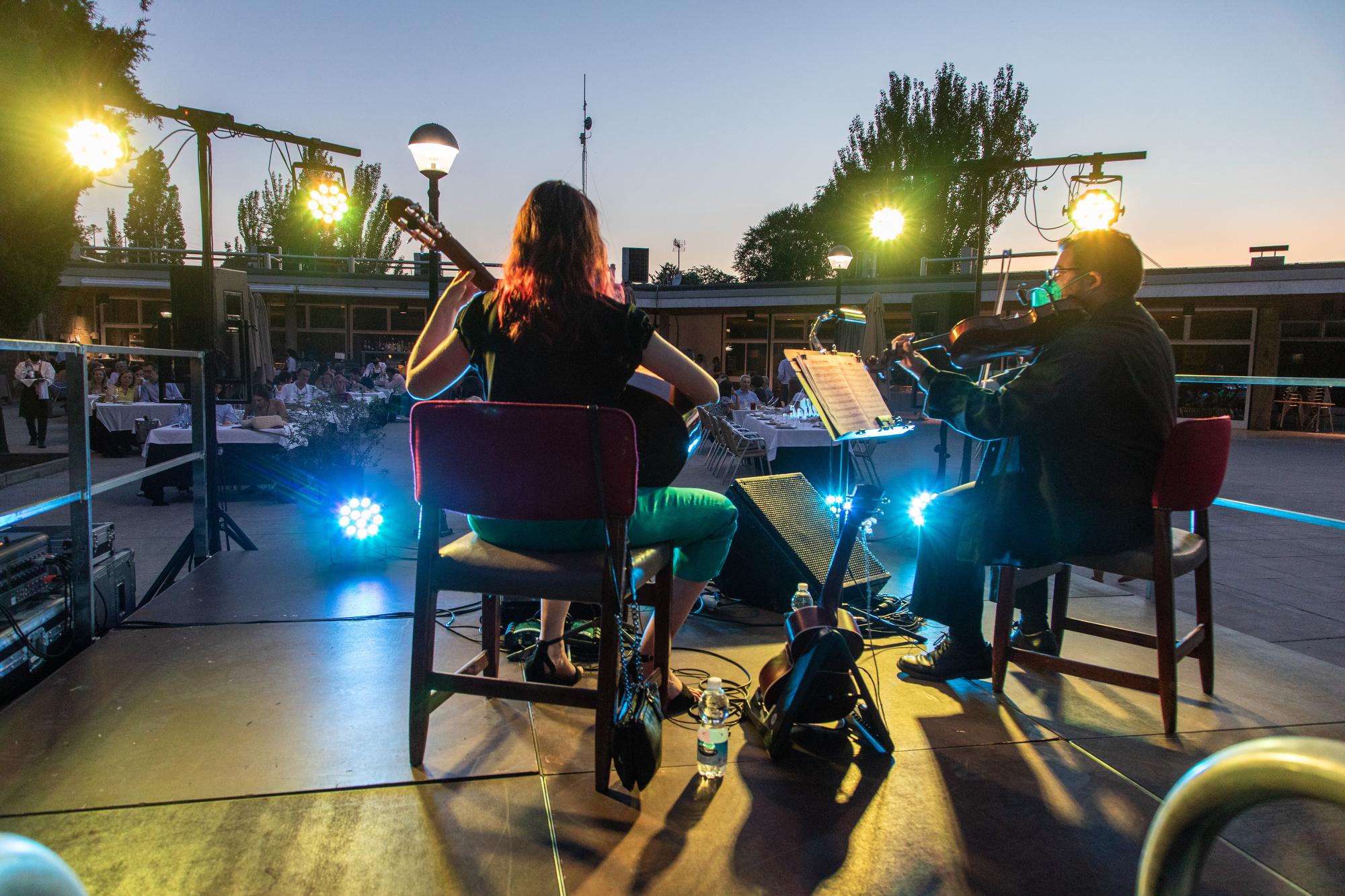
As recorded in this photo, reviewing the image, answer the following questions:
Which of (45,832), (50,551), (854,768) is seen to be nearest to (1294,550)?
(854,768)

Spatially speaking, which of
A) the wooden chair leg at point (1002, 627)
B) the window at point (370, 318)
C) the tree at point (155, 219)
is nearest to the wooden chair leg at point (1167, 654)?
the wooden chair leg at point (1002, 627)

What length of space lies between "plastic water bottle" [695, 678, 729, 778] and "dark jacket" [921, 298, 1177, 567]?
1004 mm

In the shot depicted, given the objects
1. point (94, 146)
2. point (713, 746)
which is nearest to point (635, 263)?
point (94, 146)

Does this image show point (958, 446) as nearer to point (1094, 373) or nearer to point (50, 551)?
point (1094, 373)

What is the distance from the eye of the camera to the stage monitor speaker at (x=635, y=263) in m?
16.0

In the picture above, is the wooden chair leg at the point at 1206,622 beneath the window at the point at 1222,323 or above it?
beneath

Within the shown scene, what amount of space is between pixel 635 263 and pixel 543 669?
14.3 m

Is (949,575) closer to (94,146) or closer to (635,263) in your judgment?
(94,146)

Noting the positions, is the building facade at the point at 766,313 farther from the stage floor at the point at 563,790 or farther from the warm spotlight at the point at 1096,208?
the stage floor at the point at 563,790

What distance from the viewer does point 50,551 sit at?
9.49 feet

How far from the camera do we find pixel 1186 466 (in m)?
2.36

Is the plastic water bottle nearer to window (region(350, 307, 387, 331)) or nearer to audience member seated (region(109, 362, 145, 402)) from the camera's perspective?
audience member seated (region(109, 362, 145, 402))

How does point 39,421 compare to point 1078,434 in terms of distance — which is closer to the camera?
point 1078,434

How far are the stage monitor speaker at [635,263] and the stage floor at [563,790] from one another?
13885mm
